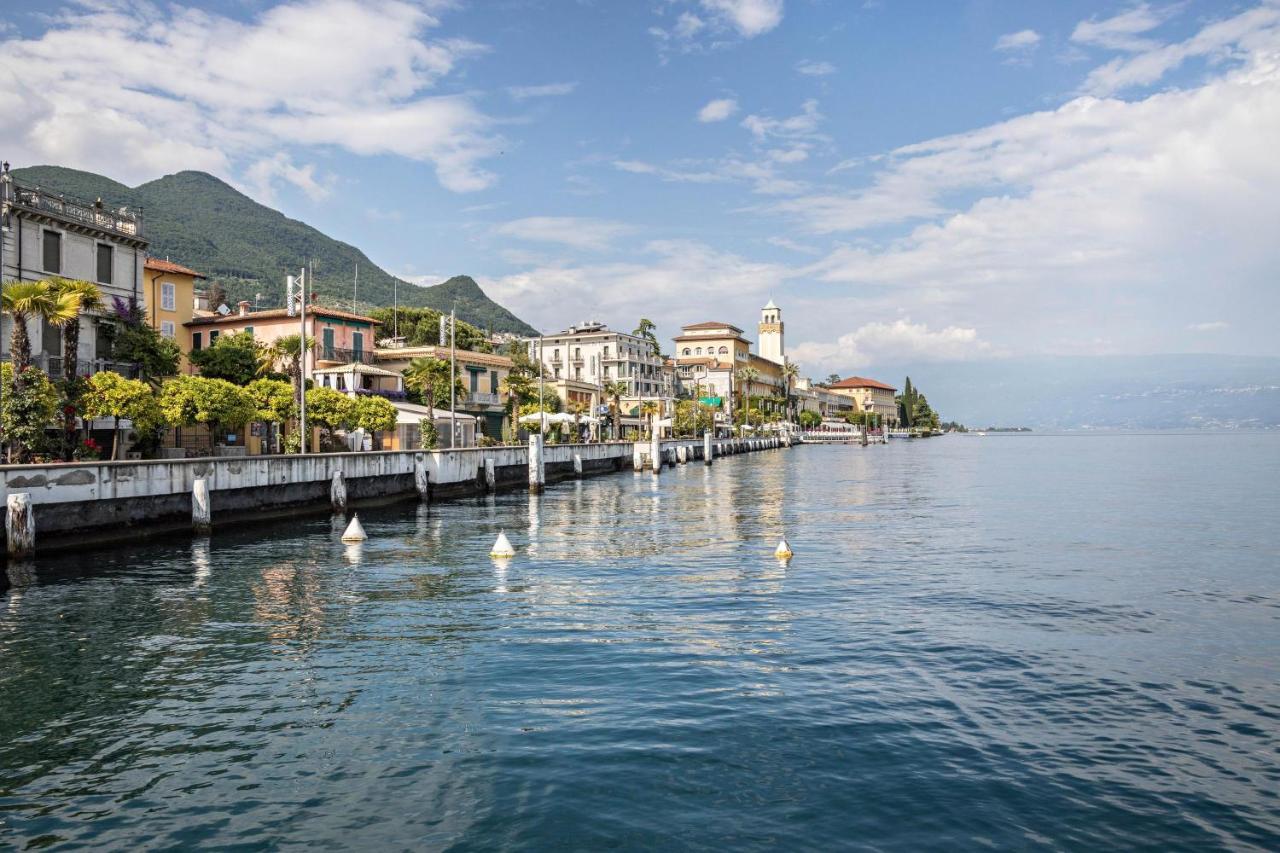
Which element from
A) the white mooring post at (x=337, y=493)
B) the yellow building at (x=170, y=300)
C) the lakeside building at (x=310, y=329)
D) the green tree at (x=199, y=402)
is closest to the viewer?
the green tree at (x=199, y=402)

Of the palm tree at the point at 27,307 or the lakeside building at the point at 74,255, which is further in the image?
the lakeside building at the point at 74,255

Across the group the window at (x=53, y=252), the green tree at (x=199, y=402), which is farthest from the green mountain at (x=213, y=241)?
the green tree at (x=199, y=402)

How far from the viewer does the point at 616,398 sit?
346 feet

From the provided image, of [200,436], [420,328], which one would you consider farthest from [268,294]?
[200,436]

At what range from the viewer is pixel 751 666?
13.7 meters

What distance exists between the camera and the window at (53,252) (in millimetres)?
39594

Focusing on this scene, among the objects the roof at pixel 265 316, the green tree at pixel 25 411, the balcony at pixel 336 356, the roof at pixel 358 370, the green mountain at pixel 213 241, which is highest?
the green mountain at pixel 213 241

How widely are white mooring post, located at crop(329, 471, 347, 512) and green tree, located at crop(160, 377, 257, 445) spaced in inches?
219

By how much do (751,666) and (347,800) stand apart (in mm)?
6786

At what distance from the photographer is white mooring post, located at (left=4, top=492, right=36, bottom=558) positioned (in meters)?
23.1

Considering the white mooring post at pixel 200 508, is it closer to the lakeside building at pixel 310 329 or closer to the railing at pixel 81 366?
the railing at pixel 81 366

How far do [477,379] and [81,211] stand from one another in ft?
127

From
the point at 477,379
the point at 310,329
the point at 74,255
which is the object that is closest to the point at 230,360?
the point at 310,329

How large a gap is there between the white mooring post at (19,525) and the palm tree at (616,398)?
271ft
